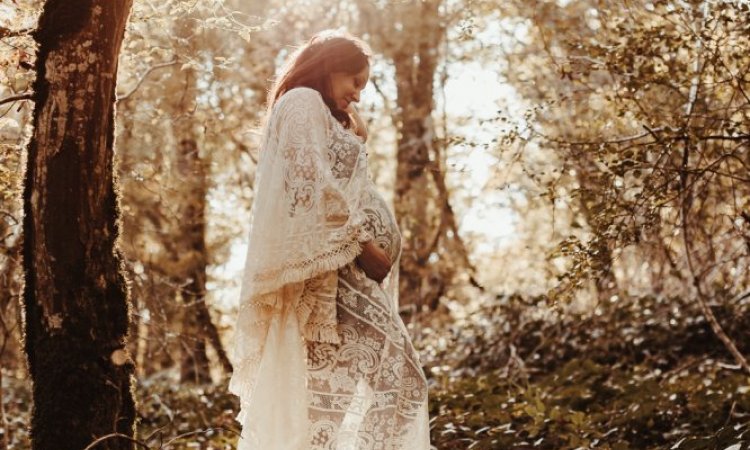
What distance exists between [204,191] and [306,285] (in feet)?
21.1

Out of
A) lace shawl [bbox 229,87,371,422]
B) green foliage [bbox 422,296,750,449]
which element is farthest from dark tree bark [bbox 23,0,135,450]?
green foliage [bbox 422,296,750,449]

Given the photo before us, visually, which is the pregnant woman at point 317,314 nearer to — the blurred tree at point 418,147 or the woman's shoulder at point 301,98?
the woman's shoulder at point 301,98

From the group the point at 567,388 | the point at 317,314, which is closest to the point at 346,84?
the point at 317,314

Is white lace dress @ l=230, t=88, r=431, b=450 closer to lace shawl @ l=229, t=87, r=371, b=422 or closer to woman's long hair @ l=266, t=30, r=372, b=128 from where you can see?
lace shawl @ l=229, t=87, r=371, b=422

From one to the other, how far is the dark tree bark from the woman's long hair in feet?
2.15

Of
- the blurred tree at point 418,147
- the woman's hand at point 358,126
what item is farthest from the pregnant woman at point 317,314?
the blurred tree at point 418,147

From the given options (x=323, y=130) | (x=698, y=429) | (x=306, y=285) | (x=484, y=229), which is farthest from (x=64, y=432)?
(x=484, y=229)

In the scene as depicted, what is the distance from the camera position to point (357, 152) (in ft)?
11.0

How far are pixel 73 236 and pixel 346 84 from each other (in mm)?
1129

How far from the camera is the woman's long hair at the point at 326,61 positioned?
11.0 ft

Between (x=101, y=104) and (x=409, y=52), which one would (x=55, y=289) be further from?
(x=409, y=52)

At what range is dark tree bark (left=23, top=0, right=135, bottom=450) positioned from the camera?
3.02 meters

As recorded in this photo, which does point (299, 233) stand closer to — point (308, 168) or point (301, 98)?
point (308, 168)

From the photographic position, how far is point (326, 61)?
11.1 ft
